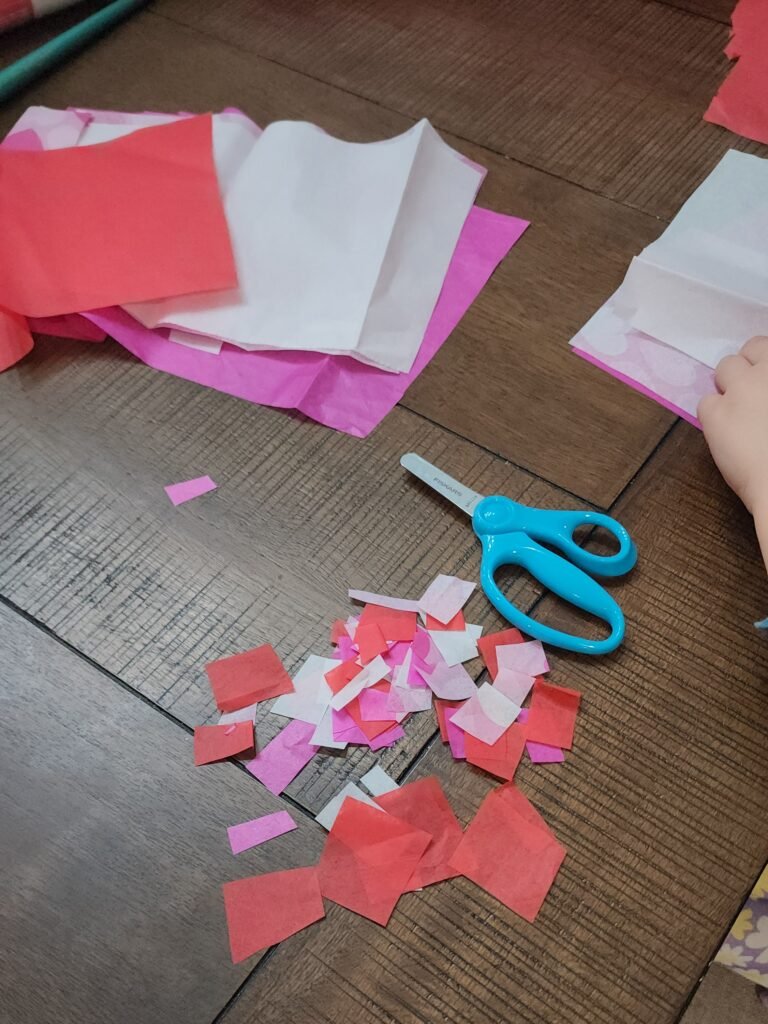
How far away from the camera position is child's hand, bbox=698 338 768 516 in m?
0.64

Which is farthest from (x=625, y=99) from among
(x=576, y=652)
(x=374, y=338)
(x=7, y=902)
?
(x=7, y=902)

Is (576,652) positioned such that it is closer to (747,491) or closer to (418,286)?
(747,491)

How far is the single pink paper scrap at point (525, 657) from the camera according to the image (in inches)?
24.2

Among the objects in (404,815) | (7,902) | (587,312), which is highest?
(587,312)

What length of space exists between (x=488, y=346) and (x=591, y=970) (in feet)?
1.51

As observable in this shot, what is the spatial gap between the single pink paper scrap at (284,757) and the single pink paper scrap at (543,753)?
134mm

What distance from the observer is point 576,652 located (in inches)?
24.5

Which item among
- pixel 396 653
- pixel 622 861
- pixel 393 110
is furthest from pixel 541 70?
pixel 622 861

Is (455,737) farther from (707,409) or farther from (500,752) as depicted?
(707,409)

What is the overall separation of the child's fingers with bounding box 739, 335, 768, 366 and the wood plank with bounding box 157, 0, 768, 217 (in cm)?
20

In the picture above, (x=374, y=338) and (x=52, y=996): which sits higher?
(x=374, y=338)

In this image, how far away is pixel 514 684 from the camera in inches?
23.9

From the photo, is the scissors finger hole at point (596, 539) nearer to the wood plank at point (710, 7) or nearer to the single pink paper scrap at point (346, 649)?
the single pink paper scrap at point (346, 649)

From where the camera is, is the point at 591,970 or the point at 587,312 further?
the point at 587,312
